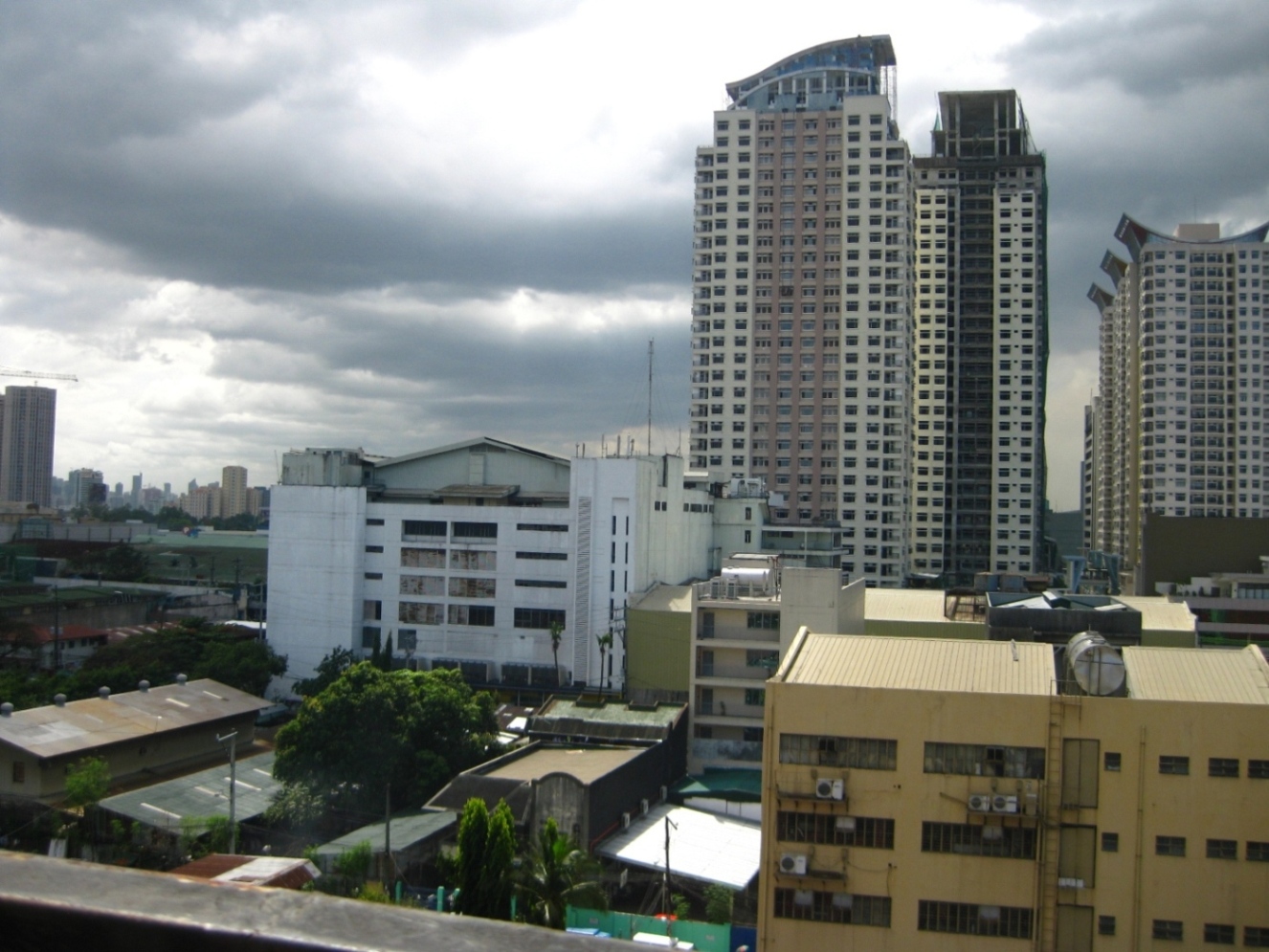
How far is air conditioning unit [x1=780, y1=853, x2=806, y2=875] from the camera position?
16266mm

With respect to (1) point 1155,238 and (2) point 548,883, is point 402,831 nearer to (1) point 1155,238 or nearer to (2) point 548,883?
(2) point 548,883

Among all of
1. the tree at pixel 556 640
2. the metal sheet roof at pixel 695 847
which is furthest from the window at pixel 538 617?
the metal sheet roof at pixel 695 847

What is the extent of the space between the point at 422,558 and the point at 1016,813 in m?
33.0

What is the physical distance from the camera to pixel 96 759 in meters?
25.1

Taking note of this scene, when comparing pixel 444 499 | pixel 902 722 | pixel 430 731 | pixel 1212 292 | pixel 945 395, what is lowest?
pixel 430 731

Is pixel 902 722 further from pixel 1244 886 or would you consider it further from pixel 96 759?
pixel 96 759

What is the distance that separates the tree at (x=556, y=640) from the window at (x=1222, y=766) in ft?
94.1

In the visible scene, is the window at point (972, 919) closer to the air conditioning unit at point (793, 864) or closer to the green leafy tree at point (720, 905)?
the air conditioning unit at point (793, 864)

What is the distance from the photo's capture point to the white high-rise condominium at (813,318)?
64.2 meters

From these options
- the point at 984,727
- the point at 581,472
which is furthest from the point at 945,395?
the point at 984,727

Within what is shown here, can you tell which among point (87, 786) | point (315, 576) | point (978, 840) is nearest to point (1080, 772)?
point (978, 840)

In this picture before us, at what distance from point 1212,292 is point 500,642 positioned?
2290 inches

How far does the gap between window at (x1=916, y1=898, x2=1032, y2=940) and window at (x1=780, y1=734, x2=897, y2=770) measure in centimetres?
219

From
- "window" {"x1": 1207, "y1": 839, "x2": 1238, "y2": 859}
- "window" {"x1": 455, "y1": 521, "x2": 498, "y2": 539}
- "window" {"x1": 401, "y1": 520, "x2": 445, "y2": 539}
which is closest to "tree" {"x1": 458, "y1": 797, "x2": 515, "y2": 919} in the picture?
"window" {"x1": 1207, "y1": 839, "x2": 1238, "y2": 859}
